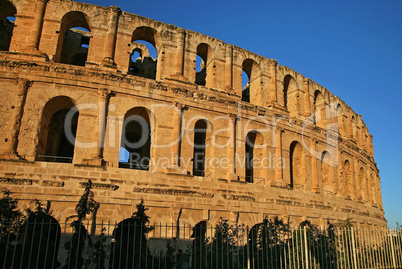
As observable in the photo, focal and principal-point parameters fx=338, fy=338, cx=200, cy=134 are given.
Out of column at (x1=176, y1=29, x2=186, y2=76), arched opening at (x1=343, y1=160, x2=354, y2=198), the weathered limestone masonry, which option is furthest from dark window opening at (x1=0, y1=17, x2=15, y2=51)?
arched opening at (x1=343, y1=160, x2=354, y2=198)

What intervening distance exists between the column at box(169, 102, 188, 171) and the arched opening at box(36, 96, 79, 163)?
13.2 feet

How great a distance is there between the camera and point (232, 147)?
15.4 meters

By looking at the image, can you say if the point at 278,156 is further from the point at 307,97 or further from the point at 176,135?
the point at 176,135

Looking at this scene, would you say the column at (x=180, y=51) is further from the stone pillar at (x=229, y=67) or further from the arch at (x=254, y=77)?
the arch at (x=254, y=77)

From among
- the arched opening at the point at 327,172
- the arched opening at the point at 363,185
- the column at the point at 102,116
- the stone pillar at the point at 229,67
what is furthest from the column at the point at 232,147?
the arched opening at the point at 363,185

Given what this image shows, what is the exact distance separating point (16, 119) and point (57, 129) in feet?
12.3

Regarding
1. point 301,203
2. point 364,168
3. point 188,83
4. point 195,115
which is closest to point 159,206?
point 195,115

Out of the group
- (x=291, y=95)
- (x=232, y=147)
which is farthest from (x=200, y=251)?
(x=291, y=95)

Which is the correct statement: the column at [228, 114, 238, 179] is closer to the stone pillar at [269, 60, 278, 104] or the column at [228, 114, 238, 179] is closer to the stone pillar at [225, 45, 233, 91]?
the stone pillar at [225, 45, 233, 91]

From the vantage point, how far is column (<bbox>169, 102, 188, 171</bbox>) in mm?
14039

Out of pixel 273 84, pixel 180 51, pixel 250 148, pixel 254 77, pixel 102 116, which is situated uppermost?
pixel 254 77

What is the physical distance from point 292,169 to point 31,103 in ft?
43.2

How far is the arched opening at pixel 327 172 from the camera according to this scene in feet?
64.5

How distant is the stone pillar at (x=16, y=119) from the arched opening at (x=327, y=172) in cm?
1559
